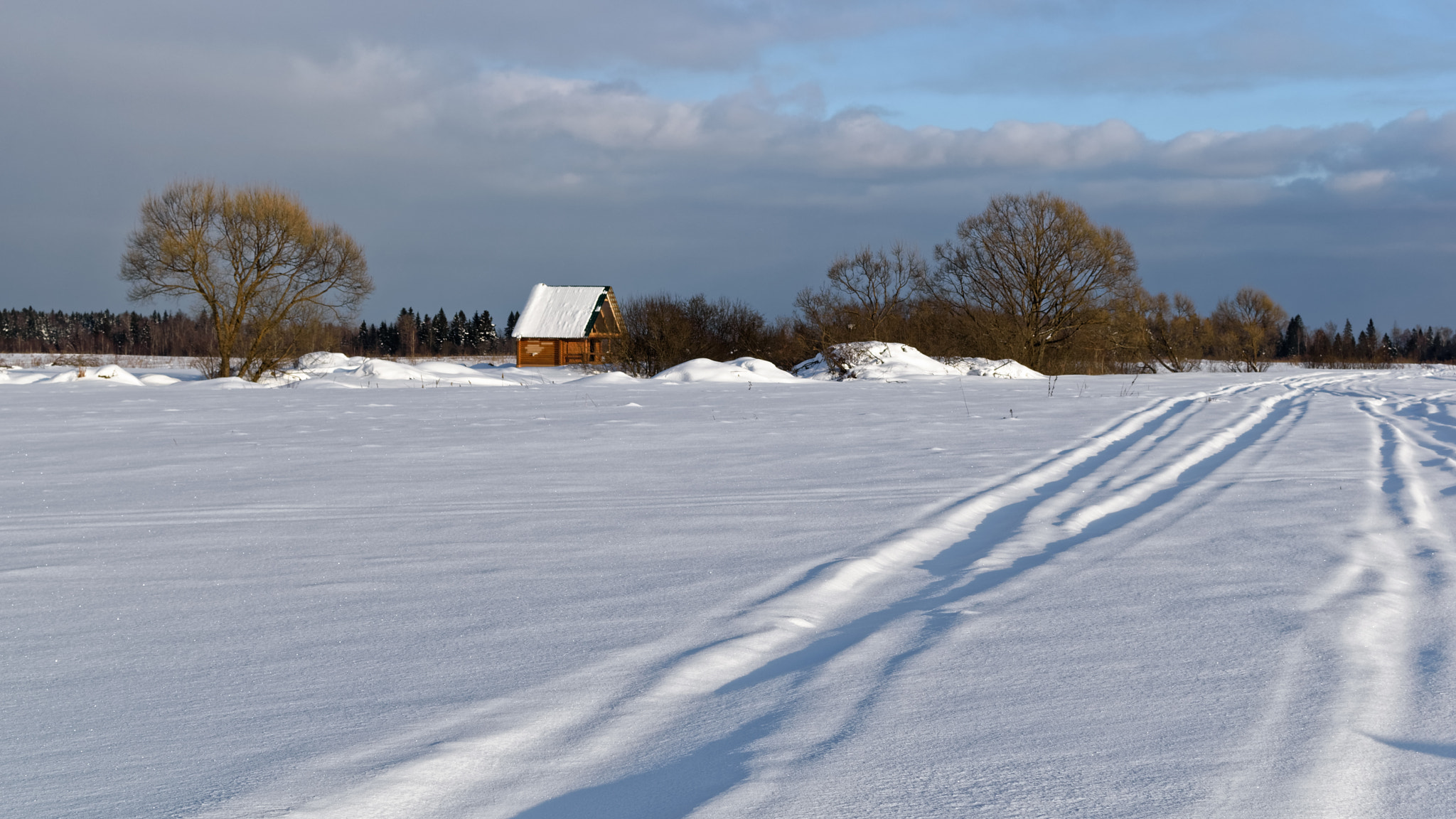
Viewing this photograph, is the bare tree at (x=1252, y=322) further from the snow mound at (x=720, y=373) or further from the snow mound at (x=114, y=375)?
the snow mound at (x=114, y=375)

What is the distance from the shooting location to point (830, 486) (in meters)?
6.40

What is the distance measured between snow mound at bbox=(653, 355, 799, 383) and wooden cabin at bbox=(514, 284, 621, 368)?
2162 centimetres

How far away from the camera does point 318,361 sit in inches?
1234

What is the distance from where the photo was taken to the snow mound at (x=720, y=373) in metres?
23.3

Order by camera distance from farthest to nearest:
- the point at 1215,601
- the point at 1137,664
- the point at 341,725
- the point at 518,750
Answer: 1. the point at 1215,601
2. the point at 1137,664
3. the point at 341,725
4. the point at 518,750

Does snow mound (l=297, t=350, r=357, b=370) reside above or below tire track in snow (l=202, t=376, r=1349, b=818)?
above

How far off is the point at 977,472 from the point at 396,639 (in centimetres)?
484

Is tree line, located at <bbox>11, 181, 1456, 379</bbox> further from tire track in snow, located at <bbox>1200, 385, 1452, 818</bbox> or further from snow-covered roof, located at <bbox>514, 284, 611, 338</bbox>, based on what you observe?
tire track in snow, located at <bbox>1200, 385, 1452, 818</bbox>

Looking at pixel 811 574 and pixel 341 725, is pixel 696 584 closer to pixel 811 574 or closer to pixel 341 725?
pixel 811 574

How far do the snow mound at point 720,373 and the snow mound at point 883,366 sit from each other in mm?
2217

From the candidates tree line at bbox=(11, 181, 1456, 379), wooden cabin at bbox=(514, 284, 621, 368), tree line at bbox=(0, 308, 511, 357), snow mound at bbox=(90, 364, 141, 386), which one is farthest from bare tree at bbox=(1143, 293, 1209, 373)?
tree line at bbox=(0, 308, 511, 357)

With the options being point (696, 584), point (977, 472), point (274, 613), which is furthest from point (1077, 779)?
point (977, 472)

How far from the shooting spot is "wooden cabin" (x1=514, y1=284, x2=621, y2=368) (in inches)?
1831

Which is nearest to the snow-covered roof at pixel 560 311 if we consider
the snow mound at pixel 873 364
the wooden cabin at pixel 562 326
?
the wooden cabin at pixel 562 326
